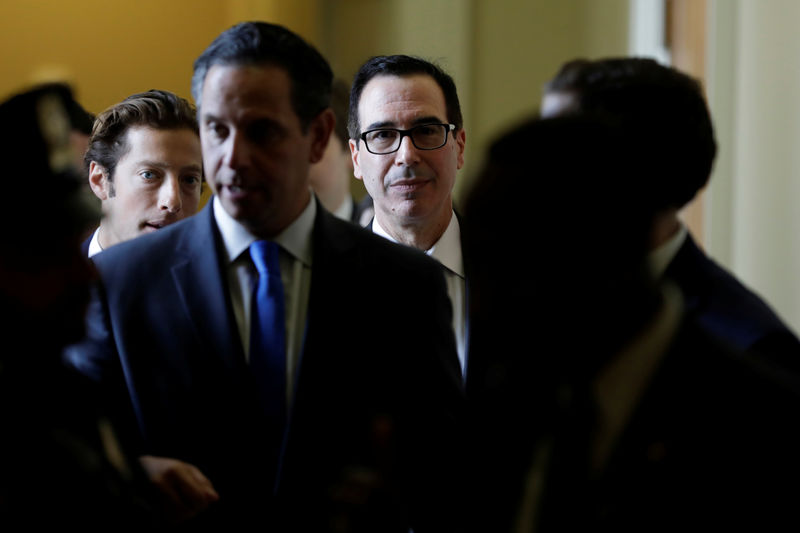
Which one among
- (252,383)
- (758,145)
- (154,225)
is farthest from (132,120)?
(758,145)

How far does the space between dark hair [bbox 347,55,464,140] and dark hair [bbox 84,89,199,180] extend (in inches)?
17.7

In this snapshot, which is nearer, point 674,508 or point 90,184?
point 674,508

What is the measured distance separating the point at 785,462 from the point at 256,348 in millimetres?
897

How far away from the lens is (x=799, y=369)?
5.98 ft

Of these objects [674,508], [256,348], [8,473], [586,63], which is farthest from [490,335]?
[586,63]

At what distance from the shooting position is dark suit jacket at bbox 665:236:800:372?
187 centimetres

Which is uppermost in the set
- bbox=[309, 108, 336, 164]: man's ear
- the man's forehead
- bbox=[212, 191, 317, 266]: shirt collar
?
bbox=[309, 108, 336, 164]: man's ear

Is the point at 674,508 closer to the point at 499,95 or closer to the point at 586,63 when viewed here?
the point at 586,63

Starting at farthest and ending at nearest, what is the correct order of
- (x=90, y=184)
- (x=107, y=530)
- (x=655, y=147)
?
(x=90, y=184), (x=655, y=147), (x=107, y=530)

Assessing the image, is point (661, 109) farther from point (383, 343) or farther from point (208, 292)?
point (208, 292)

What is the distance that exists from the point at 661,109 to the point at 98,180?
167 cm

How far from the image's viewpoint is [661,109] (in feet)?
6.96

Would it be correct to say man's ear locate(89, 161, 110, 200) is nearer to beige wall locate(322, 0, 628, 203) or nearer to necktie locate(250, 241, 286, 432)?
necktie locate(250, 241, 286, 432)

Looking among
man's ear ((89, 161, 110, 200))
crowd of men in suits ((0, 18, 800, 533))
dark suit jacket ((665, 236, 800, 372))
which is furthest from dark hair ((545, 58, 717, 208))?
man's ear ((89, 161, 110, 200))
